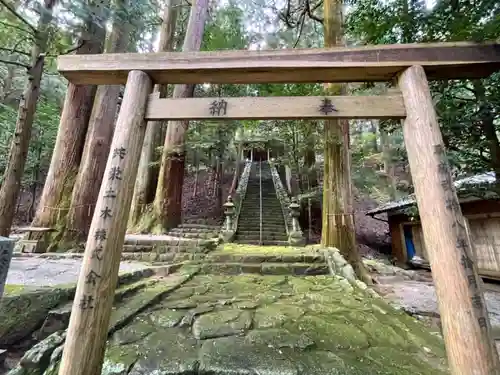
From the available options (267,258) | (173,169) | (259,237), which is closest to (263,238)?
(259,237)

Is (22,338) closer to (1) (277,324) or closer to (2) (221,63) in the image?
(1) (277,324)

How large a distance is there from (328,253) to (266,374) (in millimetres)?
4419

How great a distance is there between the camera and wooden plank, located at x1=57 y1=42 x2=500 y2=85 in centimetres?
228

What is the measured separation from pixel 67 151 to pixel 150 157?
339cm

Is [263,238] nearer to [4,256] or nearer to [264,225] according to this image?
[264,225]

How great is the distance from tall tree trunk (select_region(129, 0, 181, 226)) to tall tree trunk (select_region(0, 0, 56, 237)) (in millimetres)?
5370

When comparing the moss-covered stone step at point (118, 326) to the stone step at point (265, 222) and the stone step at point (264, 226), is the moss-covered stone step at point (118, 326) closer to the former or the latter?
the stone step at point (264, 226)

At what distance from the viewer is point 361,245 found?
1340 cm

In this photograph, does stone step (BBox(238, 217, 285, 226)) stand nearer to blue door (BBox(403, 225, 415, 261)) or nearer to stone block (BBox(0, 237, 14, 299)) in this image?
blue door (BBox(403, 225, 415, 261))

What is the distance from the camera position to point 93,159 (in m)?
6.86

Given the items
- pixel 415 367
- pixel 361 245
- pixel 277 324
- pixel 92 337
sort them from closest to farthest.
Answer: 1. pixel 92 337
2. pixel 415 367
3. pixel 277 324
4. pixel 361 245

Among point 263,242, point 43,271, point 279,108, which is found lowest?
point 43,271

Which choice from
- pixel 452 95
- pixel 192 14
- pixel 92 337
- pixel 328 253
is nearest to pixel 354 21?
pixel 452 95

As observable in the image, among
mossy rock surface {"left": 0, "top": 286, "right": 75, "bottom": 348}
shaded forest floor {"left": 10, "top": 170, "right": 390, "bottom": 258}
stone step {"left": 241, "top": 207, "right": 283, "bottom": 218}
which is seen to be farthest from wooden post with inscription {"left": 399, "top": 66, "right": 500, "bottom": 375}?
stone step {"left": 241, "top": 207, "right": 283, "bottom": 218}
